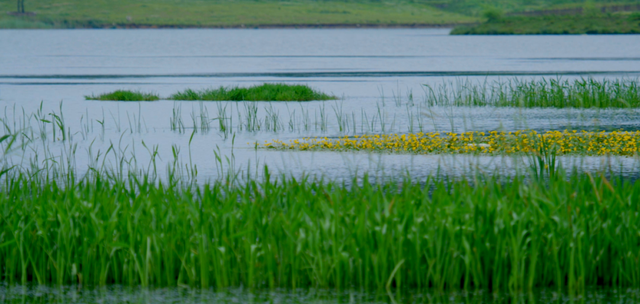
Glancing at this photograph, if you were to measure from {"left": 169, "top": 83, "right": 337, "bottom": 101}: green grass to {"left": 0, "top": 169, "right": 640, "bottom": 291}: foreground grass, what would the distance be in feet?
67.6

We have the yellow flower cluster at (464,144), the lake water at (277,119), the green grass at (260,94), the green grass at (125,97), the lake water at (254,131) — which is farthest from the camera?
the green grass at (125,97)

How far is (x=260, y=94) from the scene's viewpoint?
93.4 feet

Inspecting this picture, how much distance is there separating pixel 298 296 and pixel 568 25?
151m

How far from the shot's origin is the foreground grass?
686 cm

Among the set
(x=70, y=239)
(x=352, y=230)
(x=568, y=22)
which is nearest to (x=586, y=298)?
(x=352, y=230)

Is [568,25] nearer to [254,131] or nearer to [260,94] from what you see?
[260,94]

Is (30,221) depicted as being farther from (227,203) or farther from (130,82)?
(130,82)

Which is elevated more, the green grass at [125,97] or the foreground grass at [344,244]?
the green grass at [125,97]

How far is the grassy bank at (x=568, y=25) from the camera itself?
461 feet

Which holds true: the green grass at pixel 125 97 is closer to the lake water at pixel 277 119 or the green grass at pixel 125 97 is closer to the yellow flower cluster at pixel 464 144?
the lake water at pixel 277 119

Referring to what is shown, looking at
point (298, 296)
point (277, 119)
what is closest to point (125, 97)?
point (277, 119)

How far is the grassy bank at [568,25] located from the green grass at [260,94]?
403 feet

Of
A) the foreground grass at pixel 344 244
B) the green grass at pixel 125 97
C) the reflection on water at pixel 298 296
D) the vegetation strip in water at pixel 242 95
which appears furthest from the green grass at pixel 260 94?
the reflection on water at pixel 298 296

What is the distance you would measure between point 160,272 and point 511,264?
3.22 metres
